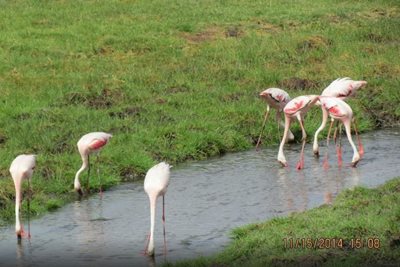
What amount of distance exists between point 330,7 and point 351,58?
4.62 metres

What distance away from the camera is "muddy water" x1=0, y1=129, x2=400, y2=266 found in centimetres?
1057

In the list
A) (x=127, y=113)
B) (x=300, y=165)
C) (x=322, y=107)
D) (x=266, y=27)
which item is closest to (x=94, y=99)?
(x=127, y=113)

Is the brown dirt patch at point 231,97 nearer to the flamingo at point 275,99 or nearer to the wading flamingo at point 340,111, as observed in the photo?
the flamingo at point 275,99

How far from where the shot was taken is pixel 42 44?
1966 cm

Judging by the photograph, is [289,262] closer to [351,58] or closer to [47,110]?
[47,110]

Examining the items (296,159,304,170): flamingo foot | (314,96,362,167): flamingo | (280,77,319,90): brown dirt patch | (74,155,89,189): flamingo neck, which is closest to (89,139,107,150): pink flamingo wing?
(74,155,89,189): flamingo neck

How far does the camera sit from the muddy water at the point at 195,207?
34.7 feet

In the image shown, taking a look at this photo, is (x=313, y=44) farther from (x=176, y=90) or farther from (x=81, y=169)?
(x=81, y=169)

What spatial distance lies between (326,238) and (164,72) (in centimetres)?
939

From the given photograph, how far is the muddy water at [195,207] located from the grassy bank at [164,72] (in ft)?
1.67

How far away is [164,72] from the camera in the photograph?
1852cm

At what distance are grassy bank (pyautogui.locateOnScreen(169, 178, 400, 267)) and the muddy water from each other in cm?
58

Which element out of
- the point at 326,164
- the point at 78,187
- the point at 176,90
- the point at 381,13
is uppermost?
the point at 381,13

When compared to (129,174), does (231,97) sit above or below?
above
